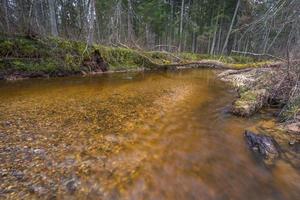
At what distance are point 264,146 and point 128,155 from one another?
1.99 metres

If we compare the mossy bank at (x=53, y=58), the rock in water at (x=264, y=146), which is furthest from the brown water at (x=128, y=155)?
the mossy bank at (x=53, y=58)

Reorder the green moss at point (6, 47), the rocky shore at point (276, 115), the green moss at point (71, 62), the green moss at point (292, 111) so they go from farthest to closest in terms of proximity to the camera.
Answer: the green moss at point (71, 62) → the green moss at point (6, 47) → the green moss at point (292, 111) → the rocky shore at point (276, 115)

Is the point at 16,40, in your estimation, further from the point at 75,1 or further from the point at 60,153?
the point at 75,1

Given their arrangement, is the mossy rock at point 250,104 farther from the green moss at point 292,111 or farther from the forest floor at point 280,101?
the green moss at point 292,111

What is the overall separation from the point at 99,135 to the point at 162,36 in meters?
22.7

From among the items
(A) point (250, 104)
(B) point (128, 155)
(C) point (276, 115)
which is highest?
(A) point (250, 104)

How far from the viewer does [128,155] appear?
2.72 meters

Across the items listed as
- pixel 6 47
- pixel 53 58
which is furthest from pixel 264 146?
pixel 6 47

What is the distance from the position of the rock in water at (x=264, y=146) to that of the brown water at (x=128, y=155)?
129 millimetres

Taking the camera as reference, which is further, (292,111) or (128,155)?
(292,111)

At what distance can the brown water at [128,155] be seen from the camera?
82.2 inches

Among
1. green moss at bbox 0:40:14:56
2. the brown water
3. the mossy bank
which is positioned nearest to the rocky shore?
the brown water

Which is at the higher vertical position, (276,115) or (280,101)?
(280,101)

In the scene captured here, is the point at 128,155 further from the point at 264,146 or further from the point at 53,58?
the point at 53,58
